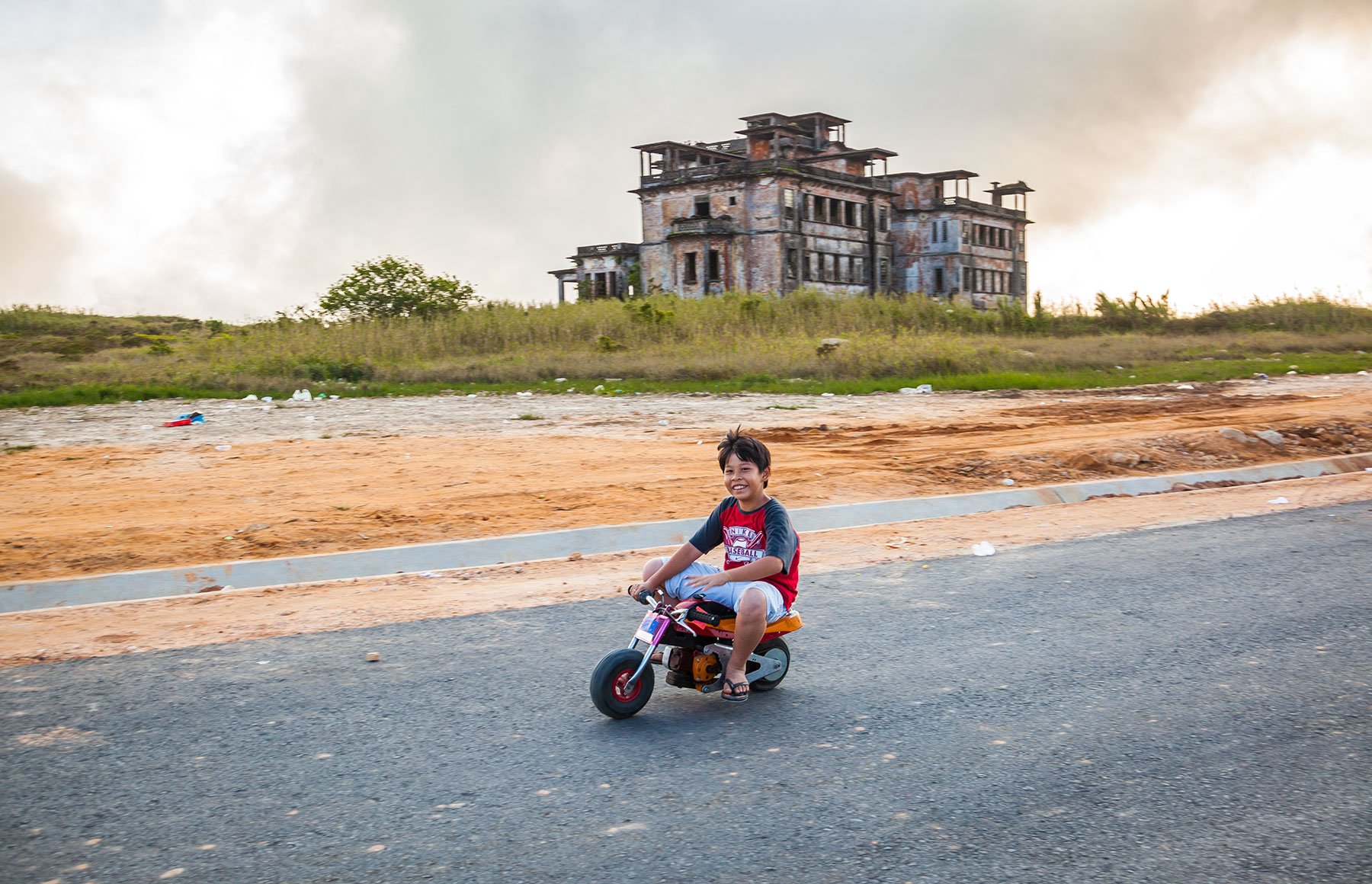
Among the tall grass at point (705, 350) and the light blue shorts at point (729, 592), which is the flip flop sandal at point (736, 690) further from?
the tall grass at point (705, 350)

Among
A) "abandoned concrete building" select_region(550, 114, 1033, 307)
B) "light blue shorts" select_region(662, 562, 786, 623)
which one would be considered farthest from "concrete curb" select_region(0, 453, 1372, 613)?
"abandoned concrete building" select_region(550, 114, 1033, 307)

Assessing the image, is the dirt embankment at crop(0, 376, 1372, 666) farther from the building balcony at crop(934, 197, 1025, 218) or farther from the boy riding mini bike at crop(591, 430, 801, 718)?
the building balcony at crop(934, 197, 1025, 218)

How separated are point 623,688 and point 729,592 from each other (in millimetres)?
685

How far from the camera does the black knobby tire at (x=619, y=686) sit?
480 cm

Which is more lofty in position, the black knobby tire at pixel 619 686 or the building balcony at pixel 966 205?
the building balcony at pixel 966 205

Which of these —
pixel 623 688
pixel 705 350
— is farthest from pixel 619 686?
pixel 705 350

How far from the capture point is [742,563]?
534cm

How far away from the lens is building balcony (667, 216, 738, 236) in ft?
188

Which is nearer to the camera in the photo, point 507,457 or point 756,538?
point 756,538

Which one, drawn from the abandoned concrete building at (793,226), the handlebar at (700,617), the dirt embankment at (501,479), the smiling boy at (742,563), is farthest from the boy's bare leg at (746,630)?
the abandoned concrete building at (793,226)

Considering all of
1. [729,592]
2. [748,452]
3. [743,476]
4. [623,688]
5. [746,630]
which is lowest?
[623,688]

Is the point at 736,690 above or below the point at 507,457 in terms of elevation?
below

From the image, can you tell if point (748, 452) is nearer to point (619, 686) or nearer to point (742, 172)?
point (619, 686)

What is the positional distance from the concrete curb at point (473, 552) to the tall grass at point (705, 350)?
12.1 m
